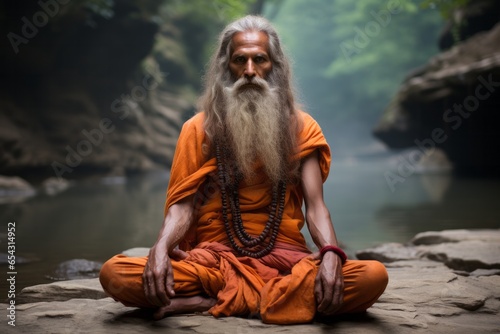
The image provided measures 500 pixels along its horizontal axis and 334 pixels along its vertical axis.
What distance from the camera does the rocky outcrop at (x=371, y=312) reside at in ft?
9.08

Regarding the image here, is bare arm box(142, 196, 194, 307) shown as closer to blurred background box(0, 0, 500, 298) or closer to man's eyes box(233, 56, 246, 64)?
man's eyes box(233, 56, 246, 64)

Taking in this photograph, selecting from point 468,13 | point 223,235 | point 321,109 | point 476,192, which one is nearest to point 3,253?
point 223,235

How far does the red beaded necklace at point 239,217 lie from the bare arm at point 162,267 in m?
0.27

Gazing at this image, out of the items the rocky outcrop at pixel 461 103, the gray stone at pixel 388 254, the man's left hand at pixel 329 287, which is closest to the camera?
the man's left hand at pixel 329 287

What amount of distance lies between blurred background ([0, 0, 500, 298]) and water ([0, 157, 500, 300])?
0.03m

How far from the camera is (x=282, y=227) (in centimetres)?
323

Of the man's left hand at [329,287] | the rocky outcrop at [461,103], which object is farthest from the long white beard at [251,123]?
the rocky outcrop at [461,103]

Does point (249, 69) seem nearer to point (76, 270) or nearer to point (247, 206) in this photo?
point (247, 206)

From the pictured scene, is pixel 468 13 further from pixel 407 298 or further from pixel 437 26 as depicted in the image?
pixel 437 26

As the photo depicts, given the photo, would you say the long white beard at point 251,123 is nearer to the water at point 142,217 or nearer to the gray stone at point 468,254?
the water at point 142,217

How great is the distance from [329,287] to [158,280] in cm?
76

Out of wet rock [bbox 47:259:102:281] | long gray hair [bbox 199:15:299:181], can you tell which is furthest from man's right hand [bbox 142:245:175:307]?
wet rock [bbox 47:259:102:281]

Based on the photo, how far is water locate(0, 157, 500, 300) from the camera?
20.6 ft

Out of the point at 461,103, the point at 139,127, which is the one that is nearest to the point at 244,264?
the point at 461,103
